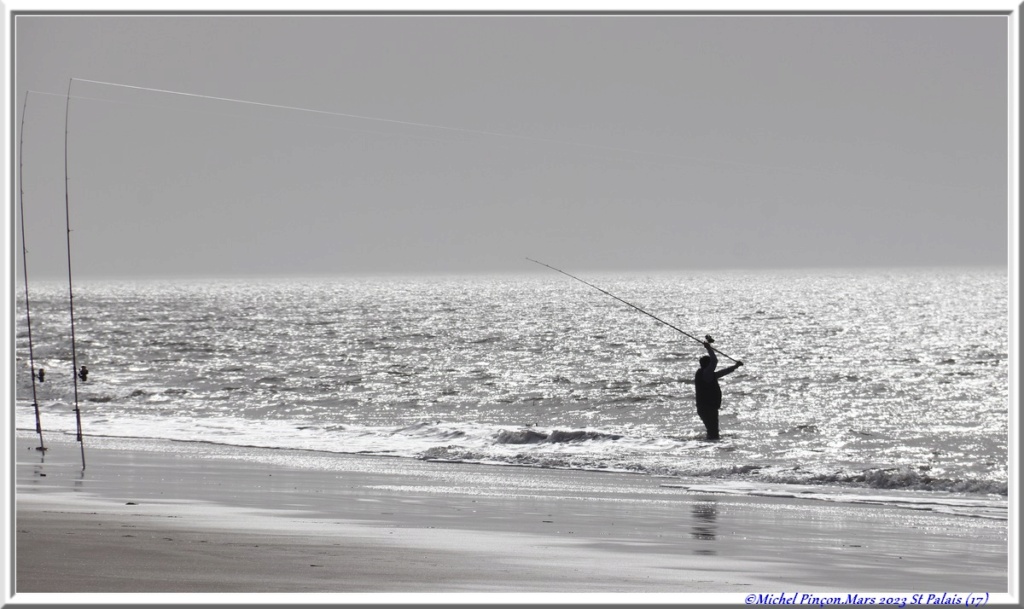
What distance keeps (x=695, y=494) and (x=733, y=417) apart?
1120cm

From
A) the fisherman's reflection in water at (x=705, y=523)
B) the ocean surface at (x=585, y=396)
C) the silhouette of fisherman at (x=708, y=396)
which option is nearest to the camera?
the fisherman's reflection in water at (x=705, y=523)

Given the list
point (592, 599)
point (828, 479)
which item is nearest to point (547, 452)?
point (828, 479)

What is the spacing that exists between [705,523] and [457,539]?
84.4 inches

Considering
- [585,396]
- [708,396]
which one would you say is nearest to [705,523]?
[708,396]

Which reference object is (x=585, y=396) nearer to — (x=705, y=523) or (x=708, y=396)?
(x=708, y=396)

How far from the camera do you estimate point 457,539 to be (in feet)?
26.9

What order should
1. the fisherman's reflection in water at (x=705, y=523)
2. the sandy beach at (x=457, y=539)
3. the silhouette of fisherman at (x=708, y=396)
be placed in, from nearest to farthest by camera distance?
1. the sandy beach at (x=457, y=539)
2. the fisherman's reflection in water at (x=705, y=523)
3. the silhouette of fisherman at (x=708, y=396)

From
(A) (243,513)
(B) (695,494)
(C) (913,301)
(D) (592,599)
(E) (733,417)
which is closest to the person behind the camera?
(D) (592,599)

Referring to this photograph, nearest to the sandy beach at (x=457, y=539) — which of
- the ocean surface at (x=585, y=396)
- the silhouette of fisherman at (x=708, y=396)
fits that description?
the ocean surface at (x=585, y=396)

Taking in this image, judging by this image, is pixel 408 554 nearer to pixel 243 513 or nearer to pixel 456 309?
pixel 243 513

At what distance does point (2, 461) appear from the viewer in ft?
20.9

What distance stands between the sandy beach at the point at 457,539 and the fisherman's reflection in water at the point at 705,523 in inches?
0.9

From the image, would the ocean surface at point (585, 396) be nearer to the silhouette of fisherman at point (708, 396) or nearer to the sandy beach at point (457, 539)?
the silhouette of fisherman at point (708, 396)

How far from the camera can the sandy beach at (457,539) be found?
6652mm
